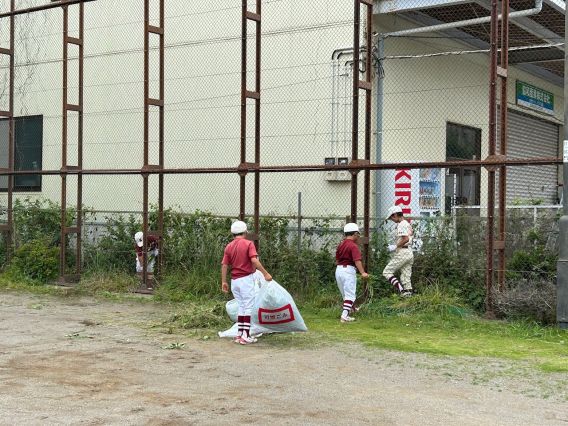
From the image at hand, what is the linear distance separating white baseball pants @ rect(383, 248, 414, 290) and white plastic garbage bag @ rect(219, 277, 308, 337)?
2902mm

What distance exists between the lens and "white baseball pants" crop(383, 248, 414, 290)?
1162 centimetres

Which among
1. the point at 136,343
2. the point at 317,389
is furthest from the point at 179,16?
the point at 317,389

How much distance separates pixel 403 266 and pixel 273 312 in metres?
3.28

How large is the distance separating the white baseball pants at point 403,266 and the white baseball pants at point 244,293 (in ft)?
10.2

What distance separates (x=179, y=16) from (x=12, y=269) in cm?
636

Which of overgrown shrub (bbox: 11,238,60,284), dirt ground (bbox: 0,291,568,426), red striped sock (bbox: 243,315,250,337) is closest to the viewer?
dirt ground (bbox: 0,291,568,426)

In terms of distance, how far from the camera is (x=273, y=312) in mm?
9055

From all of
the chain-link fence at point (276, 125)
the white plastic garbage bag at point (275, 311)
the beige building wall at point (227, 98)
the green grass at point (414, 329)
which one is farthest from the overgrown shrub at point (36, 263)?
the white plastic garbage bag at point (275, 311)

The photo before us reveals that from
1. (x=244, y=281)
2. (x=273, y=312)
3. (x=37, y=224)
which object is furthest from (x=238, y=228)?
(x=37, y=224)

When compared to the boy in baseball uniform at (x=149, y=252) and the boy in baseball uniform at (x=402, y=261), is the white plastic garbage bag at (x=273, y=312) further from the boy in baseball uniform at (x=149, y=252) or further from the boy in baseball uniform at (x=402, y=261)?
the boy in baseball uniform at (x=149, y=252)

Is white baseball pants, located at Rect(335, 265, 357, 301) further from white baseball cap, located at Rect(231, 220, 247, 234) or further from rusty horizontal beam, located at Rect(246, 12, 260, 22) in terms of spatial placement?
rusty horizontal beam, located at Rect(246, 12, 260, 22)

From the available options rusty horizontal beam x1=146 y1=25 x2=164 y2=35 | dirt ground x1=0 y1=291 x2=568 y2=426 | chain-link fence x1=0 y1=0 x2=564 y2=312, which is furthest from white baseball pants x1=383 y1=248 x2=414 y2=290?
rusty horizontal beam x1=146 y1=25 x2=164 y2=35

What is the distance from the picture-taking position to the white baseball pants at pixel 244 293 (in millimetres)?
9188

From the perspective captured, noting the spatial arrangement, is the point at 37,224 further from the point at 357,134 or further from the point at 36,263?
the point at 357,134
